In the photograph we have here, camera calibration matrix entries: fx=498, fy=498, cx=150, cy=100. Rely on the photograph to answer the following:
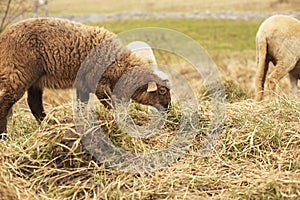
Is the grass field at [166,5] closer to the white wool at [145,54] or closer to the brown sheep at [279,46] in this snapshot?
the brown sheep at [279,46]

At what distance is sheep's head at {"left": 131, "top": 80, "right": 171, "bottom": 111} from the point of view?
665 centimetres

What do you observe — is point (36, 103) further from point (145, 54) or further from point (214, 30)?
point (214, 30)

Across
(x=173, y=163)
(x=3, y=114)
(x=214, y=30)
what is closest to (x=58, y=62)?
(x=3, y=114)

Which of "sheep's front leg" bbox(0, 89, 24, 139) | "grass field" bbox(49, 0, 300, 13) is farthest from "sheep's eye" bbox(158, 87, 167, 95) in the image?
"grass field" bbox(49, 0, 300, 13)

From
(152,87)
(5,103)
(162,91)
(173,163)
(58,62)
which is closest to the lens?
(173,163)

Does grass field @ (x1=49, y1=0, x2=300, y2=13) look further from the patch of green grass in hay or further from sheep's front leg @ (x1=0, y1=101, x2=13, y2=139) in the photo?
sheep's front leg @ (x1=0, y1=101, x2=13, y2=139)

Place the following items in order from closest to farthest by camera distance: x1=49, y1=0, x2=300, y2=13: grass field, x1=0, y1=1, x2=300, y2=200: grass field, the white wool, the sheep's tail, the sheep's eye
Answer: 1. x1=0, y1=1, x2=300, y2=200: grass field
2. the sheep's eye
3. the white wool
4. the sheep's tail
5. x1=49, y1=0, x2=300, y2=13: grass field

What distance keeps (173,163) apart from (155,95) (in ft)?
7.17

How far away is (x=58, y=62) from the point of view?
634 centimetres

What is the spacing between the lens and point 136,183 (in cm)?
420

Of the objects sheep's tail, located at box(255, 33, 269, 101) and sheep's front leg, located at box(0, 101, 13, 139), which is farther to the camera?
sheep's tail, located at box(255, 33, 269, 101)

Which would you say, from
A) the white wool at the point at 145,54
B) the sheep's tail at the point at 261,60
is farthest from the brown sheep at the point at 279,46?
the white wool at the point at 145,54

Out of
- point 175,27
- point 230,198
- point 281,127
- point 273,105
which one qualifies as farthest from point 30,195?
point 175,27

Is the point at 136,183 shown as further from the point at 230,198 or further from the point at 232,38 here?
the point at 232,38
